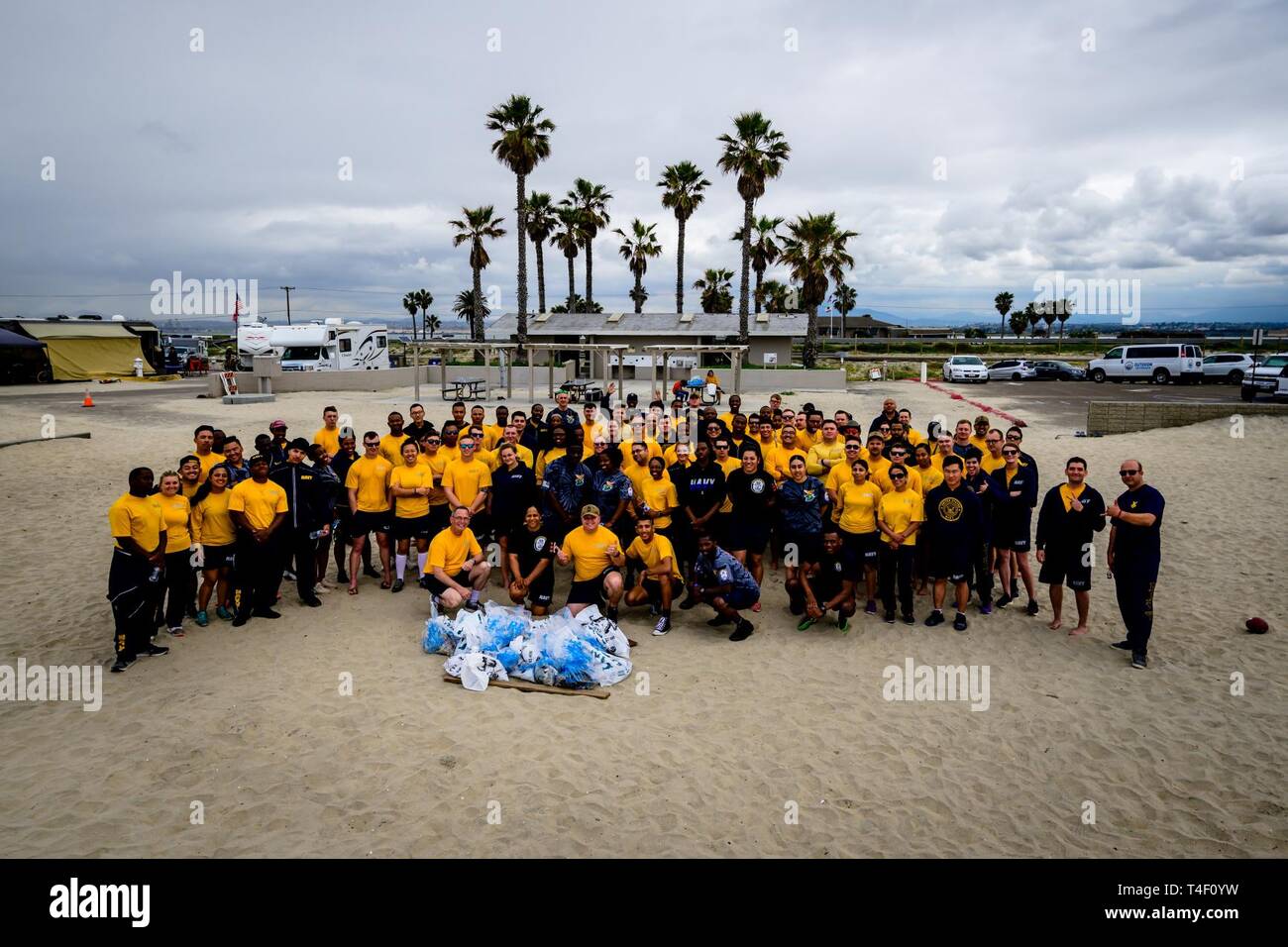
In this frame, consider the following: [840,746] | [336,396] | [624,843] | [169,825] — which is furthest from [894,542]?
[336,396]

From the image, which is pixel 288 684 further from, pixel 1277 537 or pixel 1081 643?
pixel 1277 537

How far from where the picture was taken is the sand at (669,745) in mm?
4559

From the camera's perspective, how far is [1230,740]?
5555mm

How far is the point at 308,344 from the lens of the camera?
34.7m

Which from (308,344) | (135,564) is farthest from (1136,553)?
(308,344)

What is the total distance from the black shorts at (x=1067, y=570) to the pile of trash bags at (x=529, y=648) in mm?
4430

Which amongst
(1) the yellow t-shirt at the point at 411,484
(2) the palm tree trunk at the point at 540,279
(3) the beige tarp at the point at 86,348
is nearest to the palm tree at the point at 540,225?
(2) the palm tree trunk at the point at 540,279

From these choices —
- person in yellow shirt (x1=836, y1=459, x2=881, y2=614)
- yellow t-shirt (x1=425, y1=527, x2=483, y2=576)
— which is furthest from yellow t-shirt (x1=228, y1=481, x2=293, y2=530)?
person in yellow shirt (x1=836, y1=459, x2=881, y2=614)

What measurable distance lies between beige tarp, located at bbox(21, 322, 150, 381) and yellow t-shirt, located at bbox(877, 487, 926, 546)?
142ft

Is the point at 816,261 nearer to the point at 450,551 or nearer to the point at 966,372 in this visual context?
the point at 966,372

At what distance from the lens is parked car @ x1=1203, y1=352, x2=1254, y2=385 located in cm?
3431

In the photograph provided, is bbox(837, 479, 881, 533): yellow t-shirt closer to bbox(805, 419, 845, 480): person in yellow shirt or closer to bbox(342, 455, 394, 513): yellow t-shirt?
bbox(805, 419, 845, 480): person in yellow shirt

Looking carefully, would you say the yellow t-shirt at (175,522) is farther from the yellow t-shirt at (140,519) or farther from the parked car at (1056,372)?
the parked car at (1056,372)

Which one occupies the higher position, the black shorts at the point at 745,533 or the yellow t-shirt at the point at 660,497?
the yellow t-shirt at the point at 660,497
